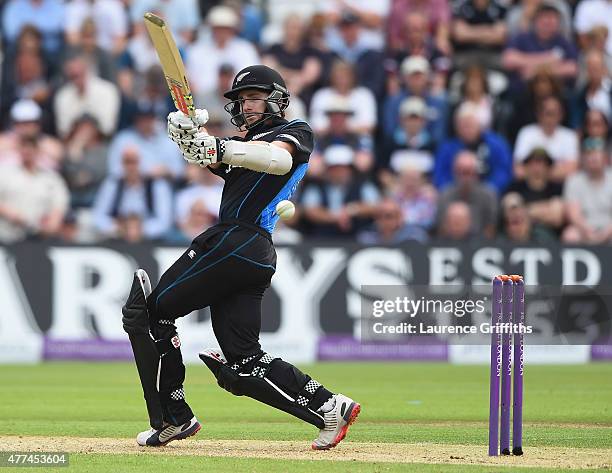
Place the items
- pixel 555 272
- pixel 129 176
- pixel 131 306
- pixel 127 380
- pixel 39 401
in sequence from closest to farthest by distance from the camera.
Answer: pixel 131 306 < pixel 39 401 < pixel 127 380 < pixel 555 272 < pixel 129 176

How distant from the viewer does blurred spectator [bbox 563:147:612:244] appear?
15.6 metres

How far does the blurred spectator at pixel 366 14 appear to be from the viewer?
57.7ft

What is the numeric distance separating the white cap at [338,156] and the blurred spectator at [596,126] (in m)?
Answer: 3.02

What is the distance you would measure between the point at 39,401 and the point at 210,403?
1375 mm

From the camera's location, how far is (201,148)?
6633 mm

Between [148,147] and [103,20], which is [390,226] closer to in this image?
[148,147]

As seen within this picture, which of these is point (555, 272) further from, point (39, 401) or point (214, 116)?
point (39, 401)

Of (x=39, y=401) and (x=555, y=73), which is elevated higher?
(x=555, y=73)

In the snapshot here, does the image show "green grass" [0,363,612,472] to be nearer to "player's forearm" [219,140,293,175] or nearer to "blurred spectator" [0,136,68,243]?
"player's forearm" [219,140,293,175]

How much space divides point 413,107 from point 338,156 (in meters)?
1.33

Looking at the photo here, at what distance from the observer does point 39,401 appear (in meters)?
10.7

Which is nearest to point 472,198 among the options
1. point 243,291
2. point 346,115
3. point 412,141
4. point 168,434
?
point 412,141

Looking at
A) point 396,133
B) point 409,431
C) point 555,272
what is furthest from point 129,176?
point 409,431

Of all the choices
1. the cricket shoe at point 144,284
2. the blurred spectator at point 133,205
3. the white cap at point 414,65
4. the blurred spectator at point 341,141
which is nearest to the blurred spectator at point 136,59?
the blurred spectator at point 133,205
